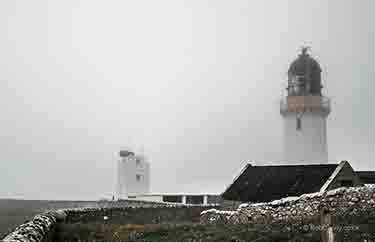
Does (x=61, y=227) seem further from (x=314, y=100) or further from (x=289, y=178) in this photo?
(x=314, y=100)

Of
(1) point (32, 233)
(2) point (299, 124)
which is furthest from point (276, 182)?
(2) point (299, 124)

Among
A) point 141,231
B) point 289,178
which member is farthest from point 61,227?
point 289,178

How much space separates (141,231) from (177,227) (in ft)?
4.63

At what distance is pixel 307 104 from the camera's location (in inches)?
2080

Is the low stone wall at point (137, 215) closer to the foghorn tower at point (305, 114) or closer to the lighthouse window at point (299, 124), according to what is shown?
the foghorn tower at point (305, 114)

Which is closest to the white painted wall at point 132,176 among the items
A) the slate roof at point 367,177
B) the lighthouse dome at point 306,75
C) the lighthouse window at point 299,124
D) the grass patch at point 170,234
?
the lighthouse window at point 299,124

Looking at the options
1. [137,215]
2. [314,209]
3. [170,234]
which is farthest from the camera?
[137,215]

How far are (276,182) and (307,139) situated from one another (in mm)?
21921

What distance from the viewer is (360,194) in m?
21.6

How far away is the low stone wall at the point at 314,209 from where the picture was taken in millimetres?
20219

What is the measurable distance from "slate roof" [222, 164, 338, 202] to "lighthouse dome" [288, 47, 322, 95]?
65.9 feet

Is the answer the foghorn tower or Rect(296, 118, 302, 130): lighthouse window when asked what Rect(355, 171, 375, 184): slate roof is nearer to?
the foghorn tower

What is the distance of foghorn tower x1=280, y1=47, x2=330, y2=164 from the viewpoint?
2074 inches

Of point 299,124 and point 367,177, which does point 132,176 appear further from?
point 367,177
